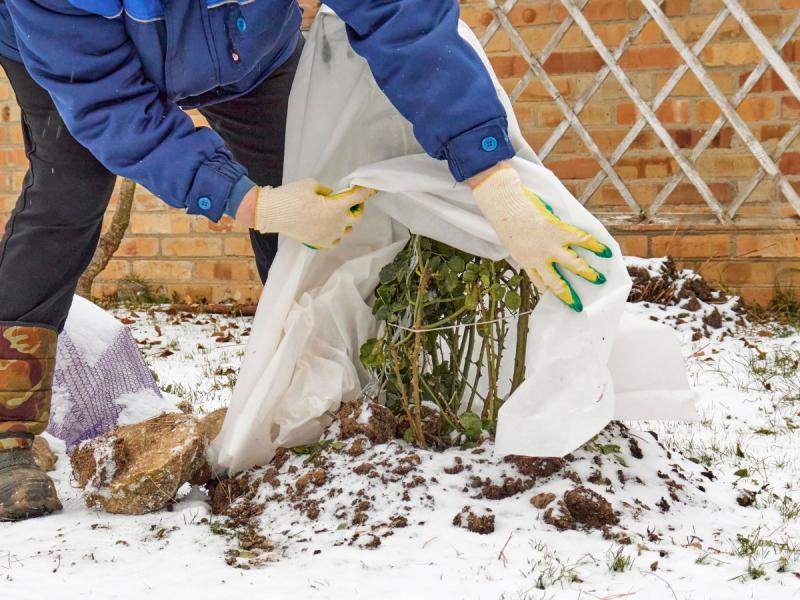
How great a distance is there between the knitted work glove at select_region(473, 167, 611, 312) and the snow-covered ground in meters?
0.31

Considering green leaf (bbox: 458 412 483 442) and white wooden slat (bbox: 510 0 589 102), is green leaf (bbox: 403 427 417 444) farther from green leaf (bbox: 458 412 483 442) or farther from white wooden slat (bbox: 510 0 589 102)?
white wooden slat (bbox: 510 0 589 102)

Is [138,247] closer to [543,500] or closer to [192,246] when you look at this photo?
[192,246]

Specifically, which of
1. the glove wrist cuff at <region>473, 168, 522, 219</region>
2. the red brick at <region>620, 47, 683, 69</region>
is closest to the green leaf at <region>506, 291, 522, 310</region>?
the glove wrist cuff at <region>473, 168, 522, 219</region>

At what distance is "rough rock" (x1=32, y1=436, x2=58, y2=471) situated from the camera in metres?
1.82

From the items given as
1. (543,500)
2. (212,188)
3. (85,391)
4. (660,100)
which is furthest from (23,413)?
(660,100)

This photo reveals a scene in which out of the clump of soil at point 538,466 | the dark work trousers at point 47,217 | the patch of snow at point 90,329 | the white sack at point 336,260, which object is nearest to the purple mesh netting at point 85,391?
the patch of snow at point 90,329

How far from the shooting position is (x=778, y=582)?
3.93 feet

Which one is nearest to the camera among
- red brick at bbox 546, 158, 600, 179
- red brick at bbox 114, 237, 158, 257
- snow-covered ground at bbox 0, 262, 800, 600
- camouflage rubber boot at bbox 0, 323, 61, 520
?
snow-covered ground at bbox 0, 262, 800, 600

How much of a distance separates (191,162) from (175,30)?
8.0 inches

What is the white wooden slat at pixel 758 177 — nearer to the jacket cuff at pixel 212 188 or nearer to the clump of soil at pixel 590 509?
the clump of soil at pixel 590 509

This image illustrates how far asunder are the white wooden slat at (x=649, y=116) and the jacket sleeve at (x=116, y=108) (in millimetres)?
2021

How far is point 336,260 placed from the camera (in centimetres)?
168

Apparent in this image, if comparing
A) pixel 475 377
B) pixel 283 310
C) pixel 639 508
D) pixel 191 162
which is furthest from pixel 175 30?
pixel 639 508

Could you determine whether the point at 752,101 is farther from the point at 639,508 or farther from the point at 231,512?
the point at 231,512
